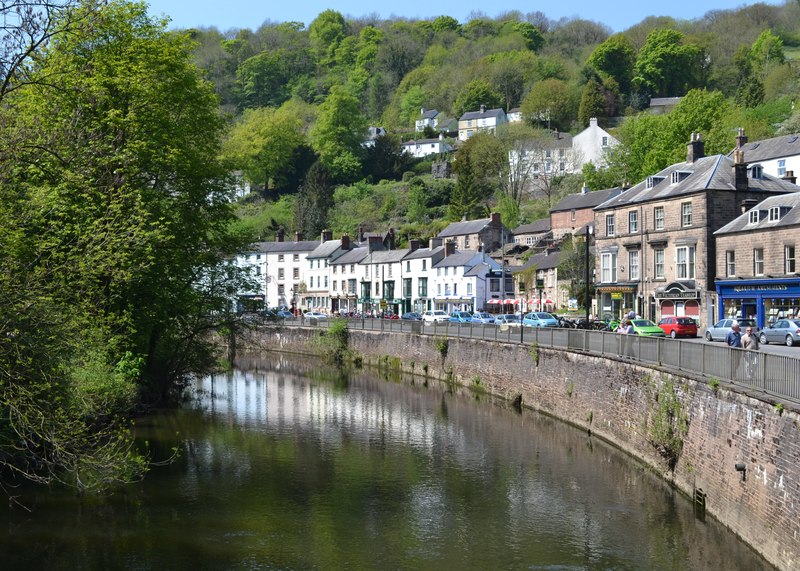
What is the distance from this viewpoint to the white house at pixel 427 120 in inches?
6196

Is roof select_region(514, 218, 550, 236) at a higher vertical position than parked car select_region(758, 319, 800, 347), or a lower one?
higher

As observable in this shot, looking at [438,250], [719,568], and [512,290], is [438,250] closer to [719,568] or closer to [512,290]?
[512,290]

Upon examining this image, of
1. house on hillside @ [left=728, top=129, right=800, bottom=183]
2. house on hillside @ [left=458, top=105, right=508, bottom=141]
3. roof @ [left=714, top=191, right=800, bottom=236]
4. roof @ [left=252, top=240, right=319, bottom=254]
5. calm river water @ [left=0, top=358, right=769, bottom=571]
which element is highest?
house on hillside @ [left=458, top=105, right=508, bottom=141]

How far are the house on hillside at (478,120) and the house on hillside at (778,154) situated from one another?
64.7 meters

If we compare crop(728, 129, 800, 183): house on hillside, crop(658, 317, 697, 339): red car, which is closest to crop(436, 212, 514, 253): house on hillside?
crop(728, 129, 800, 183): house on hillside

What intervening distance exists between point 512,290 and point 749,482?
6319cm

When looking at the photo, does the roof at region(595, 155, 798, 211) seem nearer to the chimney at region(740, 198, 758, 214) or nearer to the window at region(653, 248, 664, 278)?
the chimney at region(740, 198, 758, 214)

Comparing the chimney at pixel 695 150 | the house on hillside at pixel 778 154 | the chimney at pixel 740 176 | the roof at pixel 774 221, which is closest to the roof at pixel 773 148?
the house on hillside at pixel 778 154

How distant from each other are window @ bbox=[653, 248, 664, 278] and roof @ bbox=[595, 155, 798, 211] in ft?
10.4

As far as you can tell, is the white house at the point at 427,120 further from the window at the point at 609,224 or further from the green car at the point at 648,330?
the green car at the point at 648,330

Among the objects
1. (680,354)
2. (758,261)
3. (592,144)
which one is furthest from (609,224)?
(592,144)

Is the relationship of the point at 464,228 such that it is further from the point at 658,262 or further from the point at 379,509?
the point at 379,509

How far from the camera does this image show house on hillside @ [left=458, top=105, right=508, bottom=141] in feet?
456

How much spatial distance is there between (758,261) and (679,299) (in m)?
6.38
